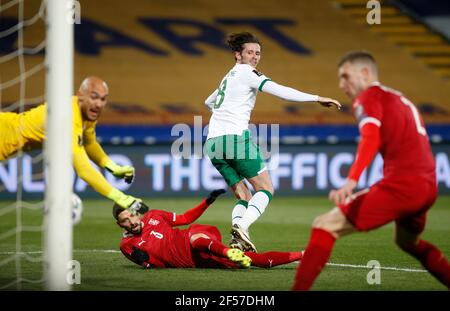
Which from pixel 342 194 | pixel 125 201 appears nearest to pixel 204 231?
pixel 125 201

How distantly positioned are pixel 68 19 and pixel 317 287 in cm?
251

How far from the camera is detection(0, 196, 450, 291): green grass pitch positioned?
21.8ft

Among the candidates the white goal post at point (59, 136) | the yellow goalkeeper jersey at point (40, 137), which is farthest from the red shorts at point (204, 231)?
the white goal post at point (59, 136)

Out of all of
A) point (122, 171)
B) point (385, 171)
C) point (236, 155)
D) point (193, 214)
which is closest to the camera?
point (385, 171)

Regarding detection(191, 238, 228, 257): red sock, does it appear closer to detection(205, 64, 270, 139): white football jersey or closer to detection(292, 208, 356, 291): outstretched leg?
detection(205, 64, 270, 139): white football jersey

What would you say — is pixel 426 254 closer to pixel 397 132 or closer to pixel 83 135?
pixel 397 132

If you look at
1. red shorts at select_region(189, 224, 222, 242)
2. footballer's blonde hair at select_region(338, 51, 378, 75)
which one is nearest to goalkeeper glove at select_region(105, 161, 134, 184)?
red shorts at select_region(189, 224, 222, 242)

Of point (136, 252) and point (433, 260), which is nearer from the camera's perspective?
point (433, 260)

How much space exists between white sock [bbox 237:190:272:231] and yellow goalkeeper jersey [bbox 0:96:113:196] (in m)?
1.40

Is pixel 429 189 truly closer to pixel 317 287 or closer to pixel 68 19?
pixel 317 287

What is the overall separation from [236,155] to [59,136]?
2601 millimetres

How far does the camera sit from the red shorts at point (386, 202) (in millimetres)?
5477

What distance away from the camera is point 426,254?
6.00 metres

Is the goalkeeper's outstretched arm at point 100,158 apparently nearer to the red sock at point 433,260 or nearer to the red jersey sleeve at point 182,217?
the red jersey sleeve at point 182,217
